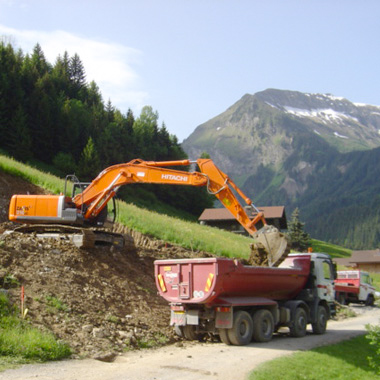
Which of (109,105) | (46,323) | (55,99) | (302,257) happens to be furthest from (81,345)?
(109,105)

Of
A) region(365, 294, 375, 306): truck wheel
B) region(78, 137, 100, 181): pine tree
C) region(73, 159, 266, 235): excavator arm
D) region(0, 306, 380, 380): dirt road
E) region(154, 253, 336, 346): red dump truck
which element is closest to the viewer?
region(0, 306, 380, 380): dirt road

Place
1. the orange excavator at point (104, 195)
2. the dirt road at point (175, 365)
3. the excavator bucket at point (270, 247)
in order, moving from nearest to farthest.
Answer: the dirt road at point (175, 365) → the excavator bucket at point (270, 247) → the orange excavator at point (104, 195)

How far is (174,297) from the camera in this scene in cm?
1416

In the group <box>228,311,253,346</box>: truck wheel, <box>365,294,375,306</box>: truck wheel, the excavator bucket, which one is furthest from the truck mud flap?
<box>365,294,375,306</box>: truck wheel

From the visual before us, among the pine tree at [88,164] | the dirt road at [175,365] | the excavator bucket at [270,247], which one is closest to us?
the dirt road at [175,365]

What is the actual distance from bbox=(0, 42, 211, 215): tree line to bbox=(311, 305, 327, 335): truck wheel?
49036mm

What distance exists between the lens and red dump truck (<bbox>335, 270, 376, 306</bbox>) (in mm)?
32169

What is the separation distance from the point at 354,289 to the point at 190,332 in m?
20.8

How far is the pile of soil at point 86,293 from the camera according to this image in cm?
1288

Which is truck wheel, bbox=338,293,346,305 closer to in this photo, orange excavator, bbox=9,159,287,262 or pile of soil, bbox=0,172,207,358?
pile of soil, bbox=0,172,207,358

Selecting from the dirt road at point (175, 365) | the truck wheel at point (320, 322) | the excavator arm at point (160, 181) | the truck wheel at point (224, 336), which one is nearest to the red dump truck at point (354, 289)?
the truck wheel at point (320, 322)

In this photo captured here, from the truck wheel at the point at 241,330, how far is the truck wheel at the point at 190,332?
4.52ft

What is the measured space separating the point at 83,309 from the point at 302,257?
790 centimetres

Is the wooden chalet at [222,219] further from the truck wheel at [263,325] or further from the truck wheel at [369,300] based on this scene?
the truck wheel at [263,325]
